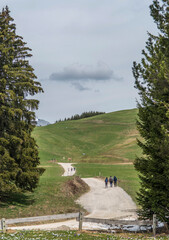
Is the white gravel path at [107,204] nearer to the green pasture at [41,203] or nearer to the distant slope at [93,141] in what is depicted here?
the green pasture at [41,203]

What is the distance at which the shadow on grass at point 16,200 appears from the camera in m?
28.0

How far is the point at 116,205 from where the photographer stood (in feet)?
109

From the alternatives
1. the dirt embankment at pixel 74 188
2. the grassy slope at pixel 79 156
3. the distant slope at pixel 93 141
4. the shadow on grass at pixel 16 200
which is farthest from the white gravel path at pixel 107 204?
the distant slope at pixel 93 141

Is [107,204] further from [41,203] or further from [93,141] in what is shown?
[93,141]

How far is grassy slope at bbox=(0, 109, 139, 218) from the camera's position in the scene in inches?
1160

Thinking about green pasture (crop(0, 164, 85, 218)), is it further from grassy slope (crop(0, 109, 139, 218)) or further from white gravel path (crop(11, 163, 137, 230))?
white gravel path (crop(11, 163, 137, 230))

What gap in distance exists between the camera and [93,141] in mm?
125938

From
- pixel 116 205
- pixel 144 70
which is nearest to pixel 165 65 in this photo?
pixel 144 70

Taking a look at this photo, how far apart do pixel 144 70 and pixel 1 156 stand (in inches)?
585

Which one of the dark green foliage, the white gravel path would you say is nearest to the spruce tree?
the white gravel path

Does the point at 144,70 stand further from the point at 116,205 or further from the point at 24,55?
the point at 116,205

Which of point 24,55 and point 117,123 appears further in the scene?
point 117,123

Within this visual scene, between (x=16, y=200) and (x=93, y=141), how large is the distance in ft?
318

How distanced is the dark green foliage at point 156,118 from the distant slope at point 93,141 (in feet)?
220
